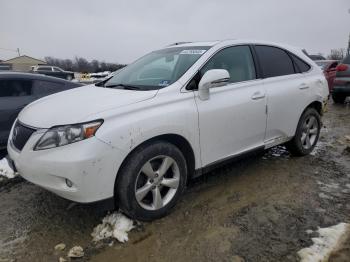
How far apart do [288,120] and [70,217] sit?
294 cm

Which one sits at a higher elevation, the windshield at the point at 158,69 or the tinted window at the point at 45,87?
the windshield at the point at 158,69

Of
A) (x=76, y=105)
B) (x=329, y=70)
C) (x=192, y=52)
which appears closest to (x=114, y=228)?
(x=76, y=105)

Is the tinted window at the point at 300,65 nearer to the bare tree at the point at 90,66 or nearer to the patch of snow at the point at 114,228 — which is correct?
the patch of snow at the point at 114,228

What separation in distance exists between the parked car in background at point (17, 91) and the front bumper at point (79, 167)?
230cm

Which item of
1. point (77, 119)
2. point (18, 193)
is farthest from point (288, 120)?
point (18, 193)

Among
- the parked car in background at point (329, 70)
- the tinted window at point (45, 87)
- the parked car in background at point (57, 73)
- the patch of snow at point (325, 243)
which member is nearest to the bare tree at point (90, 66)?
the parked car in background at point (57, 73)

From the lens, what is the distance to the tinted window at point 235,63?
11.9 feet

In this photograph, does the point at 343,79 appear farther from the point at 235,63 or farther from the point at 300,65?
the point at 235,63

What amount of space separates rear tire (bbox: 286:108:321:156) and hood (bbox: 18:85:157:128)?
2502mm

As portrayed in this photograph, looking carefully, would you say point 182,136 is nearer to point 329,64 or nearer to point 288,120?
point 288,120

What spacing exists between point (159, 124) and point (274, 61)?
217cm

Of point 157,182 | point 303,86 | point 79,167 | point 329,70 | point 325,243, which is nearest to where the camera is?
point 79,167

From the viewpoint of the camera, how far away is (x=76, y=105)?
2.96m

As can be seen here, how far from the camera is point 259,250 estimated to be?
265 centimetres
